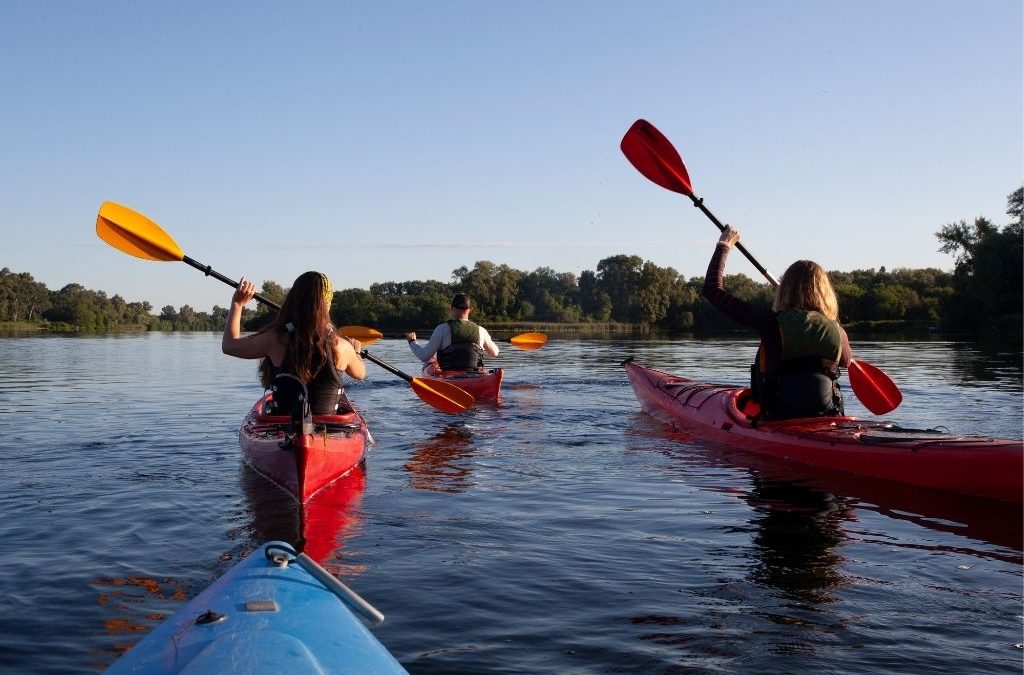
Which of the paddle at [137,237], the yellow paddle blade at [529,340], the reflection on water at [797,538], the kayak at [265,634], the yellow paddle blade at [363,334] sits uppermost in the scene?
the paddle at [137,237]

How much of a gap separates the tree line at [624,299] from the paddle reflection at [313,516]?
38441 mm

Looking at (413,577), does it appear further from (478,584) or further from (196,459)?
(196,459)

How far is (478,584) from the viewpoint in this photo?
4.01 m

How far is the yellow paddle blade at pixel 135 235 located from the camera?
279 inches

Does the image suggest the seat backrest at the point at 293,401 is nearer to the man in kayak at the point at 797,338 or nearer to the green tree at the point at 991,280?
the man in kayak at the point at 797,338

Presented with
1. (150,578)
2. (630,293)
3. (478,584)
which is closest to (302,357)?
(150,578)

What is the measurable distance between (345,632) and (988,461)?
480cm

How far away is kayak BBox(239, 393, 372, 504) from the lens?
524 cm

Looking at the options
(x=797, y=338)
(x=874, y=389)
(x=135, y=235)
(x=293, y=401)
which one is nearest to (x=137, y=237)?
(x=135, y=235)

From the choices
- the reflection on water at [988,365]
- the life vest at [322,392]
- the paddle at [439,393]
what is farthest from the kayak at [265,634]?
the reflection on water at [988,365]

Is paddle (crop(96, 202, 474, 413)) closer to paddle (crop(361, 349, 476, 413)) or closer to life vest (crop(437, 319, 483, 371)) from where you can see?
paddle (crop(361, 349, 476, 413))

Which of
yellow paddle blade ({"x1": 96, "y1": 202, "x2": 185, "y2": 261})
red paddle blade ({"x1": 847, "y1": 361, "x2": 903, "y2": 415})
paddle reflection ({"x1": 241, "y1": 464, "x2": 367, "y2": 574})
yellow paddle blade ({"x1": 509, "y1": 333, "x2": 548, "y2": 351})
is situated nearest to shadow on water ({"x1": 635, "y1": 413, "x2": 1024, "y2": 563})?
red paddle blade ({"x1": 847, "y1": 361, "x2": 903, "y2": 415})

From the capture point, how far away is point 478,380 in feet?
40.4

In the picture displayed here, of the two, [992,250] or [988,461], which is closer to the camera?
[988,461]
